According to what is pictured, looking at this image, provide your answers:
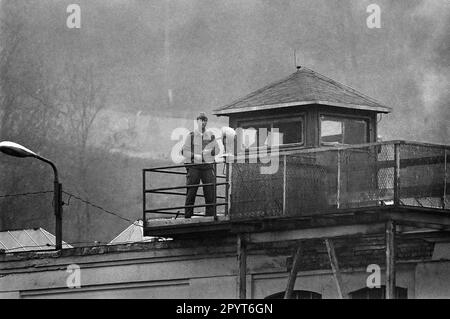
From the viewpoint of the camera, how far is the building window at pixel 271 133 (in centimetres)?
3212

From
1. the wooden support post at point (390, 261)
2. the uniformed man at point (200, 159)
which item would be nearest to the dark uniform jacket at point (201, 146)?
the uniformed man at point (200, 159)

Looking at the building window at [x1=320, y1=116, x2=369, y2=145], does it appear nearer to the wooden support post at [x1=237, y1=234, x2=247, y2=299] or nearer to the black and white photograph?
the black and white photograph

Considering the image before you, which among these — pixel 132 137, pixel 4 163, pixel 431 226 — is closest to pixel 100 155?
pixel 132 137

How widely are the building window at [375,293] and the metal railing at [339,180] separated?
9.16ft

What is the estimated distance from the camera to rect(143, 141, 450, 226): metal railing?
28.8 metres

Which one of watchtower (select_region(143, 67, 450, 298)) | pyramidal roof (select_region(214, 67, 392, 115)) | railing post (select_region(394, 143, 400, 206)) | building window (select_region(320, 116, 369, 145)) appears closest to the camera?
railing post (select_region(394, 143, 400, 206))

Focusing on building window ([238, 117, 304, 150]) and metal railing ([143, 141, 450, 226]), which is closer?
metal railing ([143, 141, 450, 226])

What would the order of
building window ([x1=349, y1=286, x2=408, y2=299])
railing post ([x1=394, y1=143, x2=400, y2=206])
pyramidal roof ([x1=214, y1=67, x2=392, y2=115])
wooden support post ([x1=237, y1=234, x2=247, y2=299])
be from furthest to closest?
1. pyramidal roof ([x1=214, y1=67, x2=392, y2=115])
2. building window ([x1=349, y1=286, x2=408, y2=299])
3. wooden support post ([x1=237, y1=234, x2=247, y2=299])
4. railing post ([x1=394, y1=143, x2=400, y2=206])

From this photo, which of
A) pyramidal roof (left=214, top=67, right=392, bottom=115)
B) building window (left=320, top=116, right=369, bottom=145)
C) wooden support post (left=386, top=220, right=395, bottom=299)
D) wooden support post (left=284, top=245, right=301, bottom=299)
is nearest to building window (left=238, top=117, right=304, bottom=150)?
pyramidal roof (left=214, top=67, right=392, bottom=115)

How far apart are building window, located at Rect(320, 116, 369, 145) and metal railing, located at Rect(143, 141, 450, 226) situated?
58.0 inches

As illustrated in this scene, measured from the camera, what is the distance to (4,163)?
69750mm

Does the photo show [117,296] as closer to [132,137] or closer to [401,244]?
[401,244]

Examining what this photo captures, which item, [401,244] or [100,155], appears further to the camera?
[100,155]

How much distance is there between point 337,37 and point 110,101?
13.7 m
